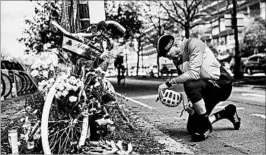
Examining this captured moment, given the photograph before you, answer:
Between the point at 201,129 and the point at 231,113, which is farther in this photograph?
the point at 231,113

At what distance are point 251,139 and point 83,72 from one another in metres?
2.36

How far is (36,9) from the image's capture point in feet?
88.9

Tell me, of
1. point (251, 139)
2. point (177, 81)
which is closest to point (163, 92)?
point (177, 81)

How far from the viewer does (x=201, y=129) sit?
550 centimetres

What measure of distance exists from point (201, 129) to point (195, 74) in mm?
712

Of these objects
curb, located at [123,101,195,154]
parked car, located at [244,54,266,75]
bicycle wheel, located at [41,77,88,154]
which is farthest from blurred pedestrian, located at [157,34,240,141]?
parked car, located at [244,54,266,75]

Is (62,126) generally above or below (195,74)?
below

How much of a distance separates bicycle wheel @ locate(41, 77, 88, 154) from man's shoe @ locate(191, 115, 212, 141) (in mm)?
1610

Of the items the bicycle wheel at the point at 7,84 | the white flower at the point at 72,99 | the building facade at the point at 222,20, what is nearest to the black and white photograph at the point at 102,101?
the white flower at the point at 72,99

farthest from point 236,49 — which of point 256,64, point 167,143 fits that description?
point 167,143

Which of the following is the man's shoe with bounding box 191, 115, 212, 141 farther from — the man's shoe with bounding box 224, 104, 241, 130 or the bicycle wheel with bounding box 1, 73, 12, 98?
the bicycle wheel with bounding box 1, 73, 12, 98

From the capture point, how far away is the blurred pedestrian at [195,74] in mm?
5344

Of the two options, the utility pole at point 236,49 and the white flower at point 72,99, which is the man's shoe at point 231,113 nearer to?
the white flower at point 72,99

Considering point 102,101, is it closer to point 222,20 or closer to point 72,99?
point 72,99
